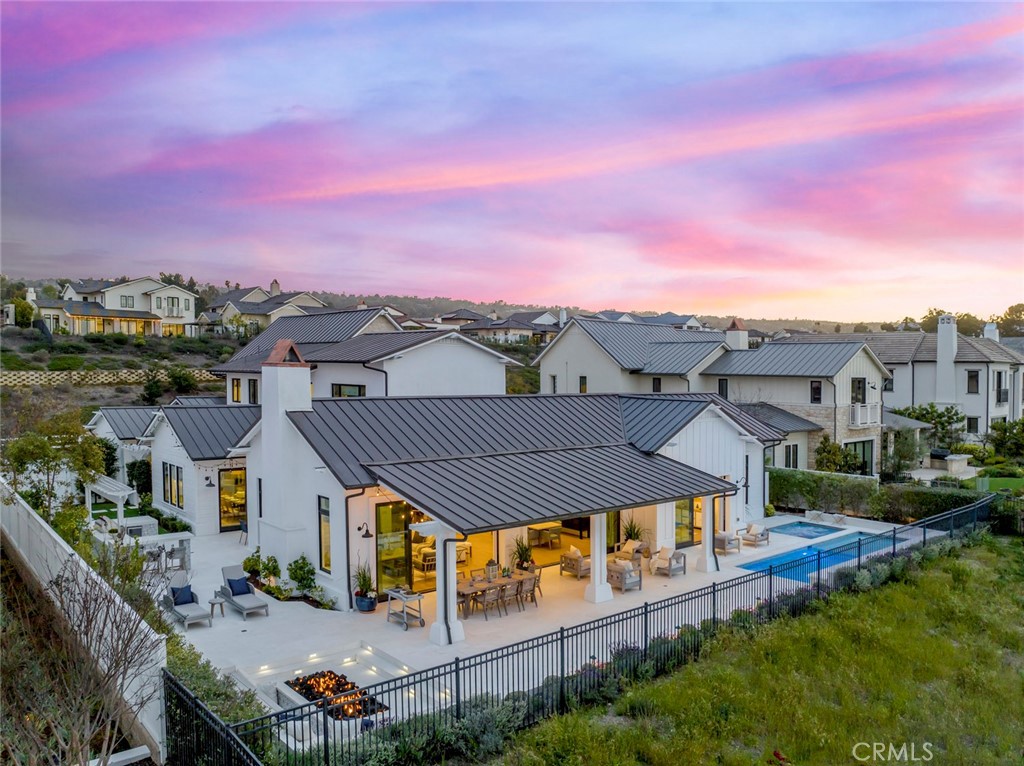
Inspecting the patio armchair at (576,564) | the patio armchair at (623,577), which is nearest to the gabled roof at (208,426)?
the patio armchair at (576,564)

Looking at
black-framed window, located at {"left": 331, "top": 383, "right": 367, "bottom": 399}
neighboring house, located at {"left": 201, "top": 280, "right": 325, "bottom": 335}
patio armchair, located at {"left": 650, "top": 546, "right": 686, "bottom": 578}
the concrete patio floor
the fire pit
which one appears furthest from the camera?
neighboring house, located at {"left": 201, "top": 280, "right": 325, "bottom": 335}

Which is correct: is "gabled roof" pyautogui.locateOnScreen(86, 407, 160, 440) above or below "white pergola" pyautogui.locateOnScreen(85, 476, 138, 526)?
above

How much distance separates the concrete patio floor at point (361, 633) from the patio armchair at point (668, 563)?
0.21 meters

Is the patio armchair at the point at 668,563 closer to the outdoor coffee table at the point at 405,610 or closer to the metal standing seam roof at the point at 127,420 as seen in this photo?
the outdoor coffee table at the point at 405,610

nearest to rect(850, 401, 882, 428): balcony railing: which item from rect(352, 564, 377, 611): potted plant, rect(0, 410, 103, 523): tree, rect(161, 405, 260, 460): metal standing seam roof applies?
rect(352, 564, 377, 611): potted plant

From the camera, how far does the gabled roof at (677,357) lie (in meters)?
36.1

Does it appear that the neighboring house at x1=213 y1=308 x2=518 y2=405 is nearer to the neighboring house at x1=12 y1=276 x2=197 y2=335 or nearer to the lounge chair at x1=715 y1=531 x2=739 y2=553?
the lounge chair at x1=715 y1=531 x2=739 y2=553

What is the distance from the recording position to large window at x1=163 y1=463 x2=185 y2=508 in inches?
950

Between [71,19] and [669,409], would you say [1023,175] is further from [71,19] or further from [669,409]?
[71,19]

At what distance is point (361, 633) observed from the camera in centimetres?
1384

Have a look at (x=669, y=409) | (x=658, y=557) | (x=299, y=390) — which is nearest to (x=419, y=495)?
(x=299, y=390)

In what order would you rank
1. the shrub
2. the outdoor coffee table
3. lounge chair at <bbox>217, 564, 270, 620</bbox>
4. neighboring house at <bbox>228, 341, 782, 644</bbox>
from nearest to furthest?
the outdoor coffee table → lounge chair at <bbox>217, 564, 270, 620</bbox> → neighboring house at <bbox>228, 341, 782, 644</bbox> → the shrub

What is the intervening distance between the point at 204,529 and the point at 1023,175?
30553mm

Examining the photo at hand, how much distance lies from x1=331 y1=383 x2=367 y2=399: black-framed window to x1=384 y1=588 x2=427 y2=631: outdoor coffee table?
51.6 ft
